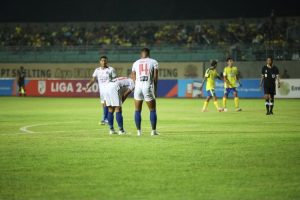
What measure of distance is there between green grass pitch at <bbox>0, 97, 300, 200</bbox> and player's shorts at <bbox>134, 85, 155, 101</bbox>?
104 cm

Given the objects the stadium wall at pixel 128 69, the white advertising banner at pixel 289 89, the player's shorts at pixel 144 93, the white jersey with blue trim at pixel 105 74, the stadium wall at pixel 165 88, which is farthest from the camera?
the stadium wall at pixel 128 69

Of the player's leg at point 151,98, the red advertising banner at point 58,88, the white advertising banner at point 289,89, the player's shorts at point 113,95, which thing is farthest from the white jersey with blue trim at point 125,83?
the red advertising banner at point 58,88

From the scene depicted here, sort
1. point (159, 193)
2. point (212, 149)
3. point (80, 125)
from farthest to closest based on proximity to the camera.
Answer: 1. point (80, 125)
2. point (212, 149)
3. point (159, 193)

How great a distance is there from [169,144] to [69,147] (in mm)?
2356

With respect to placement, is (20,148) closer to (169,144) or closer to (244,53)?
(169,144)

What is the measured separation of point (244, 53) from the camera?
47.9 meters

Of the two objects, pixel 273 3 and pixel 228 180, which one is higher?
pixel 273 3

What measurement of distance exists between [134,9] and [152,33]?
16.6 ft

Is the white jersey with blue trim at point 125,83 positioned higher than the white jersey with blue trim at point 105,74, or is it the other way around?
the white jersey with blue trim at point 105,74

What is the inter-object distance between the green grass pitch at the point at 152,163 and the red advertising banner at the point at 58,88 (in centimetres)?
2899

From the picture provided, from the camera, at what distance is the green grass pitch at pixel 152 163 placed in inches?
356

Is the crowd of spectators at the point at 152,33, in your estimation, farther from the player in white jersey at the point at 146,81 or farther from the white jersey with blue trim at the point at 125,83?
Result: the player in white jersey at the point at 146,81

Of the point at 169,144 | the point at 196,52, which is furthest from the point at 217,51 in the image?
the point at 169,144

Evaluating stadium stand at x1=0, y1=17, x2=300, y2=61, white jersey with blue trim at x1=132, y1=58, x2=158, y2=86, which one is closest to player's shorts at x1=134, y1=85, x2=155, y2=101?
white jersey with blue trim at x1=132, y1=58, x2=158, y2=86
